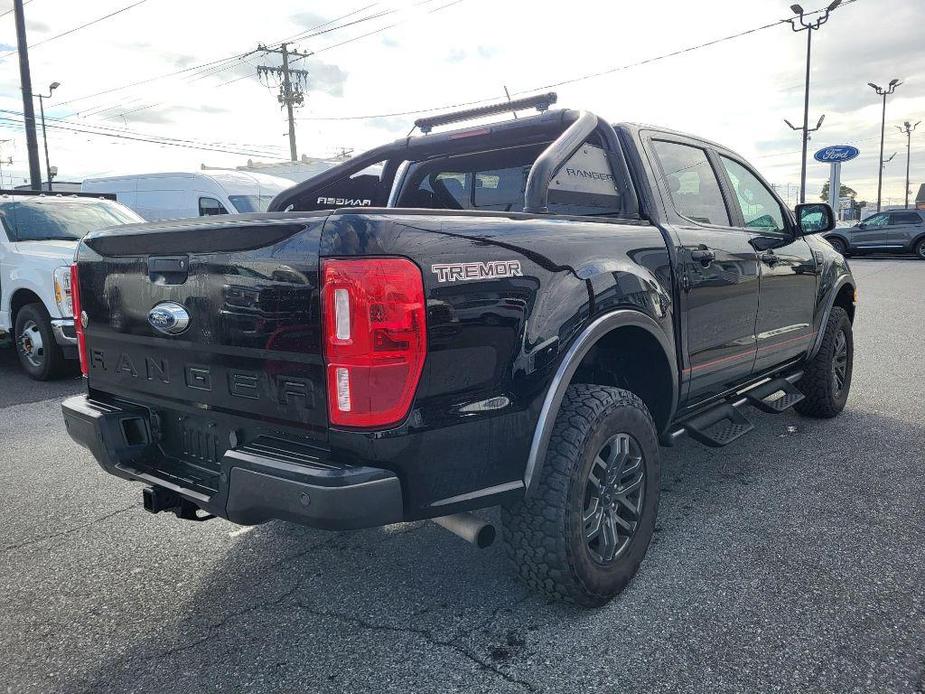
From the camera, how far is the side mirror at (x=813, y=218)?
179 inches

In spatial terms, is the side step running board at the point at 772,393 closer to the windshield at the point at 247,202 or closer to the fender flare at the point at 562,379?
the fender flare at the point at 562,379

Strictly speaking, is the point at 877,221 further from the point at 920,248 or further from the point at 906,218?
the point at 920,248

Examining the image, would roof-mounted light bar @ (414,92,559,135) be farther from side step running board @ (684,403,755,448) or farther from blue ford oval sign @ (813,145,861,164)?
blue ford oval sign @ (813,145,861,164)

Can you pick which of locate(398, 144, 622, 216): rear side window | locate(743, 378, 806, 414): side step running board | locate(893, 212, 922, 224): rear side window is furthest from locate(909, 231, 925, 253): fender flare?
locate(398, 144, 622, 216): rear side window

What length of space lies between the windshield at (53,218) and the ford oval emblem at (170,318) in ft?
17.8

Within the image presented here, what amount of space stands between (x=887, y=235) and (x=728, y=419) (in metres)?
24.2

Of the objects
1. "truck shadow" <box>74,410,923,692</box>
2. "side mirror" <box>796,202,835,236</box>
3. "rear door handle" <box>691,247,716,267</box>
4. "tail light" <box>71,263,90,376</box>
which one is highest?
"side mirror" <box>796,202,835,236</box>

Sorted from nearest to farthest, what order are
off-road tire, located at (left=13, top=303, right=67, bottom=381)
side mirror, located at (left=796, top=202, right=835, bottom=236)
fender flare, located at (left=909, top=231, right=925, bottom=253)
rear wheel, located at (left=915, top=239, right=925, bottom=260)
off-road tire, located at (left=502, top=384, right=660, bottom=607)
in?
off-road tire, located at (left=502, top=384, right=660, bottom=607), side mirror, located at (left=796, top=202, right=835, bottom=236), off-road tire, located at (left=13, top=303, right=67, bottom=381), fender flare, located at (left=909, top=231, right=925, bottom=253), rear wheel, located at (left=915, top=239, right=925, bottom=260)

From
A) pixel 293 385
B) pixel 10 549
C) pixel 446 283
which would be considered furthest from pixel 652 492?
pixel 10 549

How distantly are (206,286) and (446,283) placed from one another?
84 cm

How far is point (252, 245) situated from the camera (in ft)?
7.34

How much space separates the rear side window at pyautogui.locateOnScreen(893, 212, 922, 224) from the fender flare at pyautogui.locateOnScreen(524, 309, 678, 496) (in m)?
25.2

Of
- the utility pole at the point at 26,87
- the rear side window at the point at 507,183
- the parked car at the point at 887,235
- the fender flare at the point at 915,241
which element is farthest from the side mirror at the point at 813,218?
the fender flare at the point at 915,241

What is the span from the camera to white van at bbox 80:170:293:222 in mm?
15031
